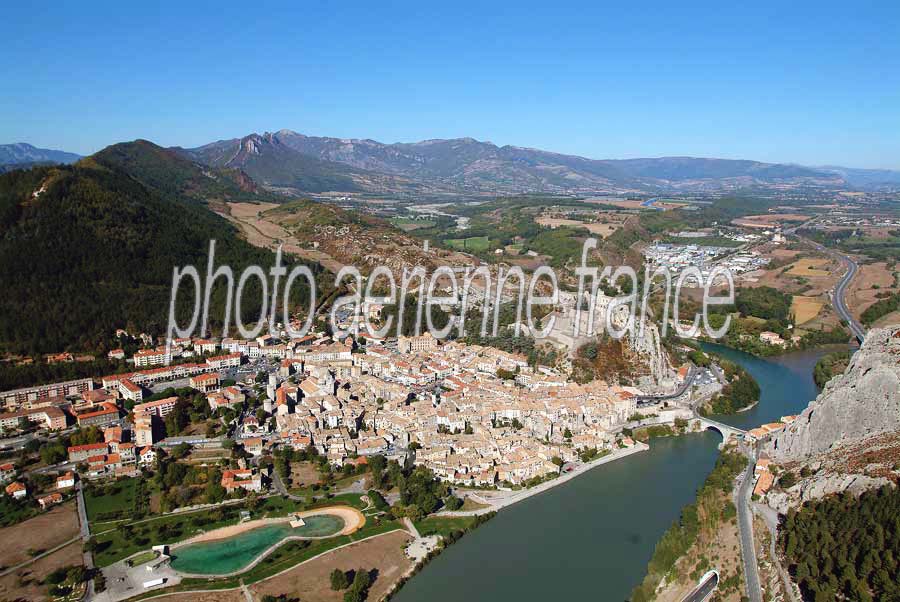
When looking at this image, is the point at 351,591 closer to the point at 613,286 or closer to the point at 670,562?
the point at 670,562

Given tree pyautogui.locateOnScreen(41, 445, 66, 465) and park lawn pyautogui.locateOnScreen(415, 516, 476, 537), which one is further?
tree pyautogui.locateOnScreen(41, 445, 66, 465)

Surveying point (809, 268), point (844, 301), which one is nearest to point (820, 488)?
point (844, 301)

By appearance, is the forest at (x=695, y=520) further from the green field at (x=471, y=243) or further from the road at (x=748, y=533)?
the green field at (x=471, y=243)

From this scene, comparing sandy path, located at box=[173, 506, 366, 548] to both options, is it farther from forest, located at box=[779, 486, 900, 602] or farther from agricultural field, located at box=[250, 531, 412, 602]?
forest, located at box=[779, 486, 900, 602]

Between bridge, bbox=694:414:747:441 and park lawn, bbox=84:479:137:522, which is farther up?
park lawn, bbox=84:479:137:522

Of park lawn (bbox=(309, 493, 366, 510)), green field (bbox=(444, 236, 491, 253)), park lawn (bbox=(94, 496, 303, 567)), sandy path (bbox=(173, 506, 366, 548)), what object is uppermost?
green field (bbox=(444, 236, 491, 253))

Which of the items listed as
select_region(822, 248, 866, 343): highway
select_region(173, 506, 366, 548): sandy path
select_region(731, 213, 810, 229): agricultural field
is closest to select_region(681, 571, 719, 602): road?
select_region(173, 506, 366, 548): sandy path

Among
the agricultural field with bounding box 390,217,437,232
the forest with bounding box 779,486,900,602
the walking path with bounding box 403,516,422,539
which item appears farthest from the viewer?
the agricultural field with bounding box 390,217,437,232
